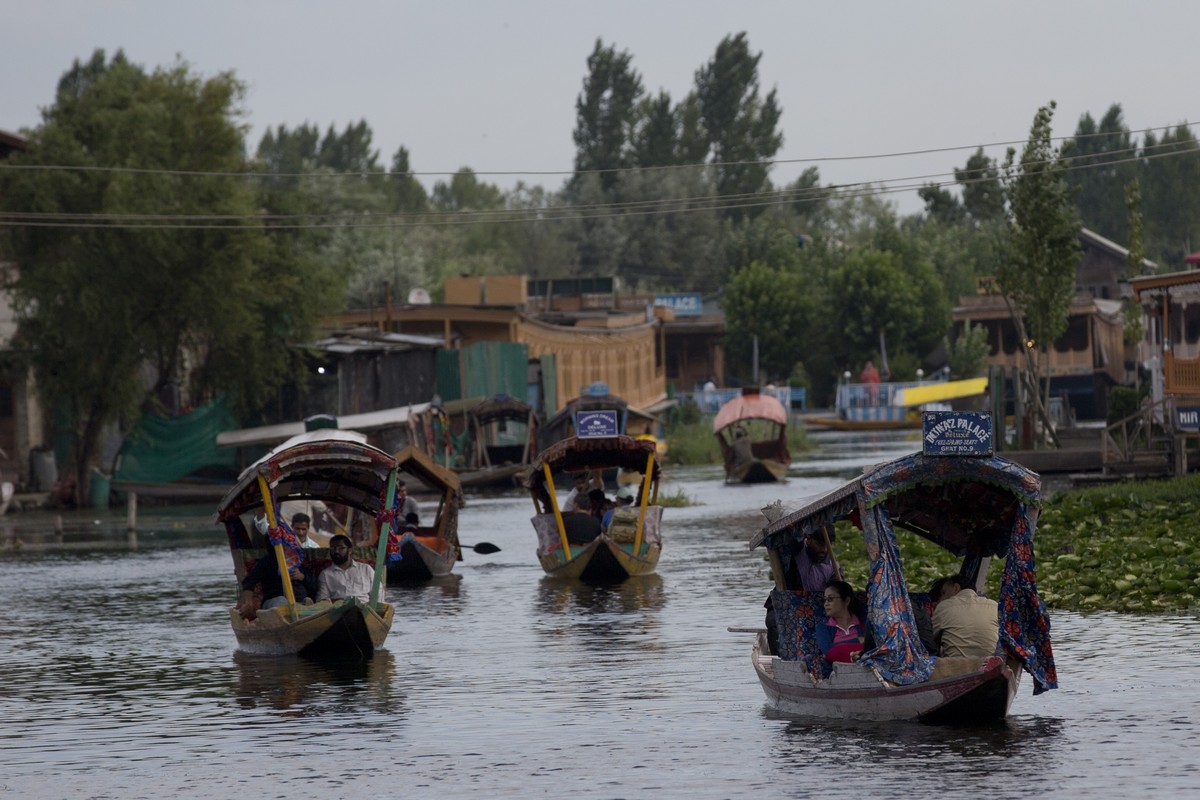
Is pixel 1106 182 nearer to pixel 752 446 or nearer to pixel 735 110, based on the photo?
pixel 735 110

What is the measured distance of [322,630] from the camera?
805 inches

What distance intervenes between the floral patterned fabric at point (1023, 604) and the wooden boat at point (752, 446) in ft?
120

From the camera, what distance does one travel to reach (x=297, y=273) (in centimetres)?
5331

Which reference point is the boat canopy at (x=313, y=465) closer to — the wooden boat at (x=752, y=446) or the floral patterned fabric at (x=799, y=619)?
the floral patterned fabric at (x=799, y=619)

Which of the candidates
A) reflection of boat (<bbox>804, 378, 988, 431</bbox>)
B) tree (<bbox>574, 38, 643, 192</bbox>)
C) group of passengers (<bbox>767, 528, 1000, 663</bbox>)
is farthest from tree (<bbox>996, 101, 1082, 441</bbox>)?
tree (<bbox>574, 38, 643, 192</bbox>)

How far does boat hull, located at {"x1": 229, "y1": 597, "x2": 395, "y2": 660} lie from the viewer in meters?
20.3

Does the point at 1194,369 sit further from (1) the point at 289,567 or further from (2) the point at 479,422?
(2) the point at 479,422

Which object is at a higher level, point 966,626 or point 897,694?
point 966,626

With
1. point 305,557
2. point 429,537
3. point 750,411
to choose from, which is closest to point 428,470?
point 429,537

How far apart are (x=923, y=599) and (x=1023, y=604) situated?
106 cm

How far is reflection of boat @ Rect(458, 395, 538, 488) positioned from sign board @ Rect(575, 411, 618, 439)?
23402 millimetres

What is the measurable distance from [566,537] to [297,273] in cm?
2654

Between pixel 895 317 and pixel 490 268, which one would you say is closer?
pixel 895 317

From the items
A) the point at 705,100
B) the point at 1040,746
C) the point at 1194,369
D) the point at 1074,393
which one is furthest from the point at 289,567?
the point at 705,100
